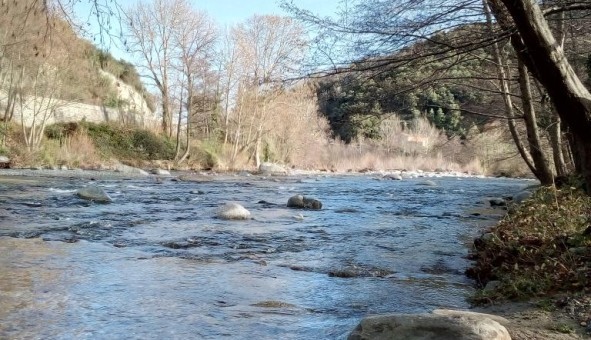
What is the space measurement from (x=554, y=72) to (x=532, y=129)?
6469 mm

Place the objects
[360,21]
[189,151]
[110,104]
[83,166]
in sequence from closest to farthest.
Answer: [360,21] < [83,166] < [189,151] < [110,104]

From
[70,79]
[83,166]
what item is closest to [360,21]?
[83,166]

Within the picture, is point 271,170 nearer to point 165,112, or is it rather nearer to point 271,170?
point 271,170

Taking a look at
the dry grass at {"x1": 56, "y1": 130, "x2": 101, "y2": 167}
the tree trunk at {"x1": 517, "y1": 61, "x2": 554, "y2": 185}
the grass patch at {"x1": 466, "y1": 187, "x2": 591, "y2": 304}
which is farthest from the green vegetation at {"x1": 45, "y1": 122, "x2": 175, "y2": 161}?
the grass patch at {"x1": 466, "y1": 187, "x2": 591, "y2": 304}

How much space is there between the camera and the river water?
3.10m

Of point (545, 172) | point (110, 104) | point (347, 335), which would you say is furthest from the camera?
point (110, 104)

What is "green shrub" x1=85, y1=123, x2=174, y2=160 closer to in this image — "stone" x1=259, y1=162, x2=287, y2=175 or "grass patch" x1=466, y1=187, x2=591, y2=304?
"stone" x1=259, y1=162, x2=287, y2=175

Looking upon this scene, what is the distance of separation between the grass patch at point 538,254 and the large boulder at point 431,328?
1.11 metres

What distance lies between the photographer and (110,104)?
1307 inches

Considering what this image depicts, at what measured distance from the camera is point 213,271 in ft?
14.8

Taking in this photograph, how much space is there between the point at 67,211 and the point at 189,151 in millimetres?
23244

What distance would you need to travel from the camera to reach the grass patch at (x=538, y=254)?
3.55m

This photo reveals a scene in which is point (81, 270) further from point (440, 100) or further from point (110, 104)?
point (110, 104)

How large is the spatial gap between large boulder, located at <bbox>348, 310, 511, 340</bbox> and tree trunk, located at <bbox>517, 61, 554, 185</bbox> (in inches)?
265
